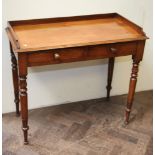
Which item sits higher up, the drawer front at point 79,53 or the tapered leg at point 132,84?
the drawer front at point 79,53

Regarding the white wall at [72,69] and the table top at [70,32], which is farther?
the white wall at [72,69]

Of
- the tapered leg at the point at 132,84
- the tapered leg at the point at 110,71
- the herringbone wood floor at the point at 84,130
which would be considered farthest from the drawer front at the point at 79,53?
the herringbone wood floor at the point at 84,130

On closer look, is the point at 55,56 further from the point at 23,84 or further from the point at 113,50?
the point at 113,50

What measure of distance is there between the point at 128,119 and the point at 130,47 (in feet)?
2.21

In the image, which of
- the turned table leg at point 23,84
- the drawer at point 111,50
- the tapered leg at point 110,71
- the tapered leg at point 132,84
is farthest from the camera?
the tapered leg at point 110,71

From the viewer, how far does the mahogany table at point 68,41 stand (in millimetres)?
1763

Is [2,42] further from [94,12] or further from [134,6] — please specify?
[134,6]

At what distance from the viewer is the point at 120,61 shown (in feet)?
8.52

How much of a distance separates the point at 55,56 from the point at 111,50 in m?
0.39

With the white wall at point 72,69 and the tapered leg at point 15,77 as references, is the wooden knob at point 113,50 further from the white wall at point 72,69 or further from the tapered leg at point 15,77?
the tapered leg at point 15,77

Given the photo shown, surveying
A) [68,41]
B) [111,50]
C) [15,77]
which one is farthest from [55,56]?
[15,77]

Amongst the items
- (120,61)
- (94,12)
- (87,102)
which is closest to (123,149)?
(87,102)

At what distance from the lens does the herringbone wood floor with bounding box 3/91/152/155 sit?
6.74 feet

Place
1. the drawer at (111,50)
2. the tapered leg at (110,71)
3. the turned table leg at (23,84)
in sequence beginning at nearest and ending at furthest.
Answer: the turned table leg at (23,84), the drawer at (111,50), the tapered leg at (110,71)
